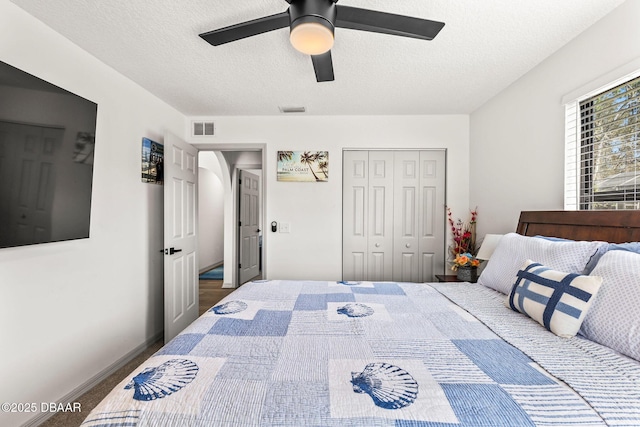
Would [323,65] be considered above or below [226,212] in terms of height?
above

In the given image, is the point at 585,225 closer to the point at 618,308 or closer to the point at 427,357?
the point at 618,308

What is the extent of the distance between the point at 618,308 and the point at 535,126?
165cm

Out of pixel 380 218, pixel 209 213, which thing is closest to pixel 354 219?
pixel 380 218

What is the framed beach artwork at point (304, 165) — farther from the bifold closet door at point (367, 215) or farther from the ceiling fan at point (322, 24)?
the ceiling fan at point (322, 24)

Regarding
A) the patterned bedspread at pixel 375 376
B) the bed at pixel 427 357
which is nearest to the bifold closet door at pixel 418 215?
the bed at pixel 427 357

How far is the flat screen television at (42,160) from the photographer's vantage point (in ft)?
4.69

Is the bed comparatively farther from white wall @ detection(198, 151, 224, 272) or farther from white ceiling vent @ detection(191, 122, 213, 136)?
white wall @ detection(198, 151, 224, 272)

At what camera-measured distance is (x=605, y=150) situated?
1.69 m

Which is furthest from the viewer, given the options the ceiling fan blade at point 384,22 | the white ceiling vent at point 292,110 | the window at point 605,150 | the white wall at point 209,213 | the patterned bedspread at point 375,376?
the white wall at point 209,213

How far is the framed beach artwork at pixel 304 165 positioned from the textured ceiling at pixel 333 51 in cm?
60

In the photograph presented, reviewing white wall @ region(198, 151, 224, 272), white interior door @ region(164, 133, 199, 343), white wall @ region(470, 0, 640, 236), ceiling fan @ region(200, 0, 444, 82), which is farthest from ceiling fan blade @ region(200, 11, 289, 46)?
white wall @ region(198, 151, 224, 272)

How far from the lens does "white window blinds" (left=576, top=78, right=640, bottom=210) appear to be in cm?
153

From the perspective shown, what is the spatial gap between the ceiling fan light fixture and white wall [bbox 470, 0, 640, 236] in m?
1.68

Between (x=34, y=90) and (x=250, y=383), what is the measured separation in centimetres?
192
